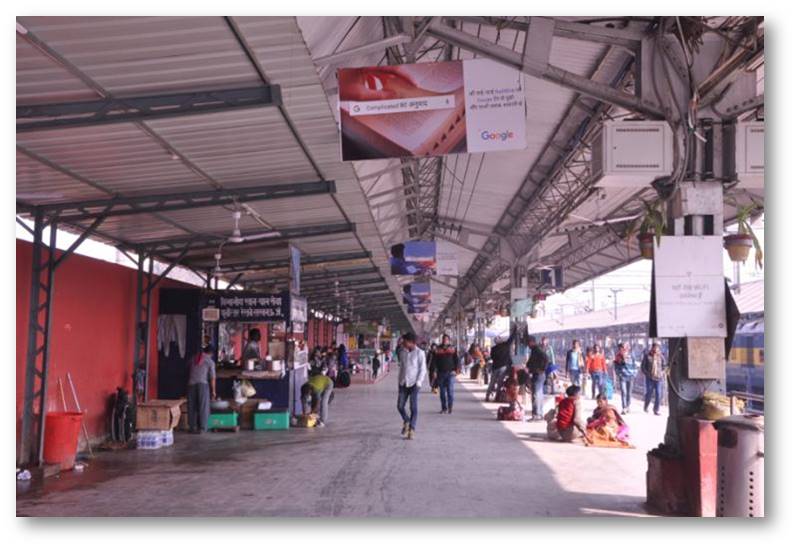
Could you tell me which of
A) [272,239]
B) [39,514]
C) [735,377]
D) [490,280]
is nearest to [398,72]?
[39,514]

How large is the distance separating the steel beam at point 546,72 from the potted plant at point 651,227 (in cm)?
86

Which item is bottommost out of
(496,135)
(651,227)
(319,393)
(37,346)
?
(319,393)

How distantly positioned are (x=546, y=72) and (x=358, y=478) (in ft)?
16.1

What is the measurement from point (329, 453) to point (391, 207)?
8.16 m

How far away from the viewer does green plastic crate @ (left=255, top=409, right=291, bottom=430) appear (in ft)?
45.1

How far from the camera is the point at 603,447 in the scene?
11062 millimetres

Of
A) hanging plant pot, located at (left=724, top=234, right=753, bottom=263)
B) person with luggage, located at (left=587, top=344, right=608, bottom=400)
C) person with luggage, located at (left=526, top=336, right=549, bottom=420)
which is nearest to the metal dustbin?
hanging plant pot, located at (left=724, top=234, right=753, bottom=263)

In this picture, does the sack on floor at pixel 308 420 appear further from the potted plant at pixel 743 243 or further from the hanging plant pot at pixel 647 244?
the potted plant at pixel 743 243

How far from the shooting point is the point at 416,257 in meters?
17.9

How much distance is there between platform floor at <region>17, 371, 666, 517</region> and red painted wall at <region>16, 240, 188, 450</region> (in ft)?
3.75

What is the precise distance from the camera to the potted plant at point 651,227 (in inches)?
273

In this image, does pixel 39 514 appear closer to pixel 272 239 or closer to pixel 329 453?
pixel 329 453

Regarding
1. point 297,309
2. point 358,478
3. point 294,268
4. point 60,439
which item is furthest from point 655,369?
point 60,439

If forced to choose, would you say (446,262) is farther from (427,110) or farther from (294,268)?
(427,110)
